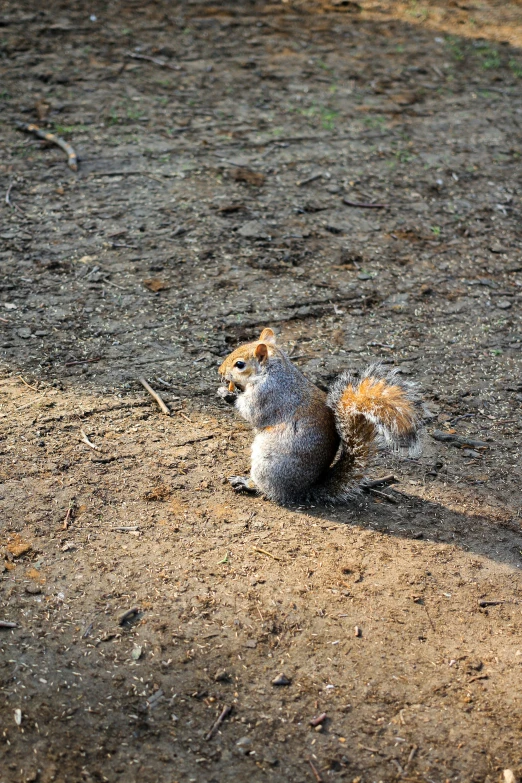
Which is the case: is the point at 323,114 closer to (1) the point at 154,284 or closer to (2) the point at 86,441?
(1) the point at 154,284

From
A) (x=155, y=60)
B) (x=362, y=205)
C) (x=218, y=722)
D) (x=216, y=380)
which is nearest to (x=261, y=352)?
(x=216, y=380)

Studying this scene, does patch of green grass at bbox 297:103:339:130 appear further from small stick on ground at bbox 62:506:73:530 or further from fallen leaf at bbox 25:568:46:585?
fallen leaf at bbox 25:568:46:585

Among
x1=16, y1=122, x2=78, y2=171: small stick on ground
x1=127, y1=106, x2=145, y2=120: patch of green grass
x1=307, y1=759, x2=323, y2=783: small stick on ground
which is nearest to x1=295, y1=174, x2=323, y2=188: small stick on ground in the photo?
x1=127, y1=106, x2=145, y2=120: patch of green grass

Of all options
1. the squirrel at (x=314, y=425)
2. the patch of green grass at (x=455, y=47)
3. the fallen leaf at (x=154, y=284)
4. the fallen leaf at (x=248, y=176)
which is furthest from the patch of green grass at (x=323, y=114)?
the squirrel at (x=314, y=425)

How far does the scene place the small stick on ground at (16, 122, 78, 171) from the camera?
4.84 metres

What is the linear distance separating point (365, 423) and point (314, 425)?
0.65 feet

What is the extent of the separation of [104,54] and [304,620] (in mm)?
4909

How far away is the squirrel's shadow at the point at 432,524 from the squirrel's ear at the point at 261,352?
1.91ft

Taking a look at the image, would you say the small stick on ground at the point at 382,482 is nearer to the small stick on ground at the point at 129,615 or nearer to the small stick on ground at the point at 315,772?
the small stick on ground at the point at 129,615

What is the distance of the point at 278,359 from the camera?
3.08m

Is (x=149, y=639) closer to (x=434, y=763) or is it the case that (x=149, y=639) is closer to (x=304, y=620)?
(x=304, y=620)

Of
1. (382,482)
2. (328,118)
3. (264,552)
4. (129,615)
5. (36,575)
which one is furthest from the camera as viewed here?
(328,118)

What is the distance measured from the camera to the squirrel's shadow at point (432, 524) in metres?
2.87

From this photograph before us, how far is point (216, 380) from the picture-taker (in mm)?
3547
